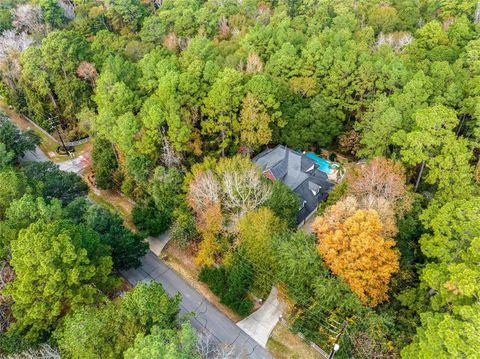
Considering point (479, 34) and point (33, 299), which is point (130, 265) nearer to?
point (33, 299)

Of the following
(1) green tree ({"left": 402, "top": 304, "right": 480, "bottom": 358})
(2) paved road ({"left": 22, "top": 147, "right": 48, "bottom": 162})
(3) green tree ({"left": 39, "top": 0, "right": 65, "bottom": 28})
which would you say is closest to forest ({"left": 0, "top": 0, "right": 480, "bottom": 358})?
(1) green tree ({"left": 402, "top": 304, "right": 480, "bottom": 358})

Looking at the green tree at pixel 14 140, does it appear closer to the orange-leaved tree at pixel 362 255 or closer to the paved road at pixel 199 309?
the paved road at pixel 199 309

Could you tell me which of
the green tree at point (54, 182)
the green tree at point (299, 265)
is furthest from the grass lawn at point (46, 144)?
the green tree at point (299, 265)

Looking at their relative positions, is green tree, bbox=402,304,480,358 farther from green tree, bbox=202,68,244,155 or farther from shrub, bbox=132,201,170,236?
green tree, bbox=202,68,244,155

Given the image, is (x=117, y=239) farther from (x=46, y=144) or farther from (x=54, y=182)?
(x=46, y=144)

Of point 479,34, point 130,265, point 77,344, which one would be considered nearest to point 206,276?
point 130,265

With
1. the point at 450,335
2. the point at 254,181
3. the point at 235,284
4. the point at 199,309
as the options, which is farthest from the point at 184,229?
the point at 450,335
